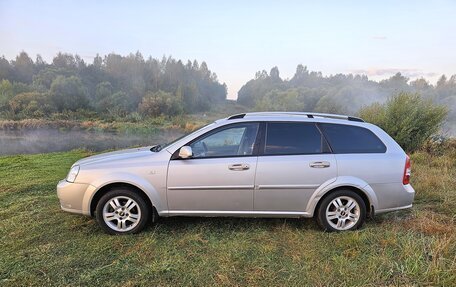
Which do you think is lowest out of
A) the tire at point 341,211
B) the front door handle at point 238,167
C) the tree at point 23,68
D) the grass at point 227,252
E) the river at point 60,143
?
the river at point 60,143

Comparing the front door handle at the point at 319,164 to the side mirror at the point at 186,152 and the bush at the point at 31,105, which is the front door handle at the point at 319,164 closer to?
the side mirror at the point at 186,152

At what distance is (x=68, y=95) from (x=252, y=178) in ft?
172

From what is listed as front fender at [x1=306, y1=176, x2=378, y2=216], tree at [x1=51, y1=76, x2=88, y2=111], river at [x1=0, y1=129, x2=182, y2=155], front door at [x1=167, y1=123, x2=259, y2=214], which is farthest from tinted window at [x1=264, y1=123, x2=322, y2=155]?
tree at [x1=51, y1=76, x2=88, y2=111]

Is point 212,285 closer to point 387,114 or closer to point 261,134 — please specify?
point 261,134

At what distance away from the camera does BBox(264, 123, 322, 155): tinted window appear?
4102 millimetres

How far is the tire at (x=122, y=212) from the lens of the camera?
399cm

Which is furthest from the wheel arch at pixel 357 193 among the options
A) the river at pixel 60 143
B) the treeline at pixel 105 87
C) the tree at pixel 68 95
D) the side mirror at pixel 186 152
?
the tree at pixel 68 95

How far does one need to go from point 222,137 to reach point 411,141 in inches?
407

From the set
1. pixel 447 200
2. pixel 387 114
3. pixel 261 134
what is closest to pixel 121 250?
pixel 261 134

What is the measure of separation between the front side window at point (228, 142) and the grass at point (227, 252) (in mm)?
1049

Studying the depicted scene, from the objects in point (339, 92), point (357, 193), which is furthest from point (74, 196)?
point (339, 92)

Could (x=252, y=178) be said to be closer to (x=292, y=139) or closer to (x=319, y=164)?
(x=292, y=139)

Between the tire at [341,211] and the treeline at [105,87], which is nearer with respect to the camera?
the tire at [341,211]

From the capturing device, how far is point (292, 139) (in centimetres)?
416
